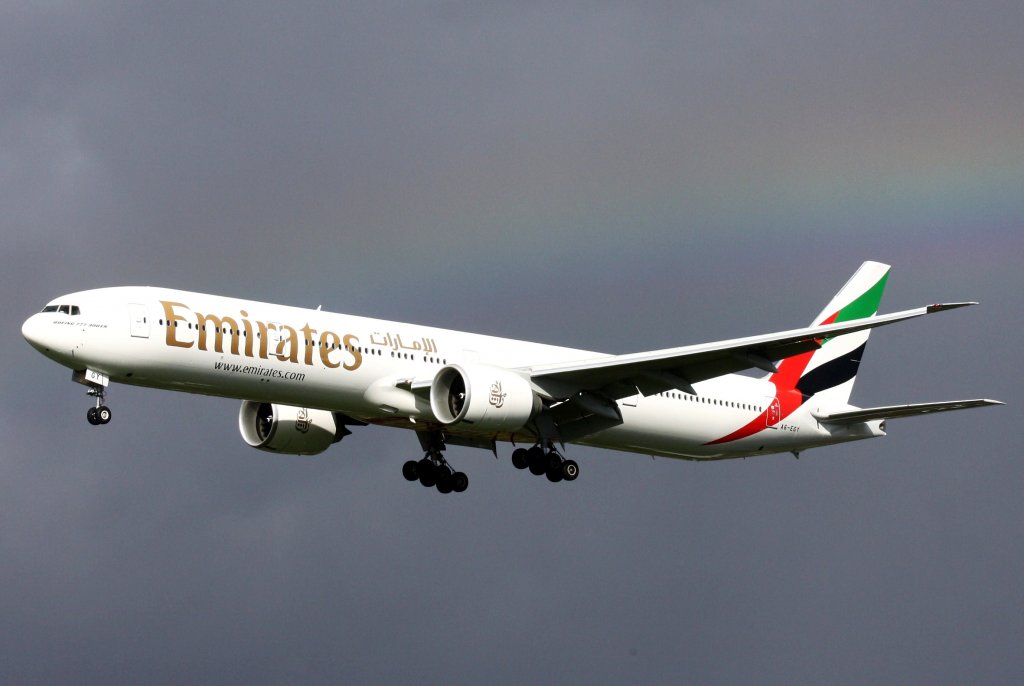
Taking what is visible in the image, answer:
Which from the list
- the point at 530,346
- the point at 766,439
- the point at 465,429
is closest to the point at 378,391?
the point at 465,429

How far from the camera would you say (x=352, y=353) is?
46.5 meters

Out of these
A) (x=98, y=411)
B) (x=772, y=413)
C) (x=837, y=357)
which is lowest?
(x=98, y=411)

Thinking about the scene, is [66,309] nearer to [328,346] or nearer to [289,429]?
[328,346]

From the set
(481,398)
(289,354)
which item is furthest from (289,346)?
(481,398)

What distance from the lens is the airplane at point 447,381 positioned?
143ft

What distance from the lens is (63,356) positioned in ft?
140

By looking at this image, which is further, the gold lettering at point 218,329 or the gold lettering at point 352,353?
the gold lettering at point 352,353

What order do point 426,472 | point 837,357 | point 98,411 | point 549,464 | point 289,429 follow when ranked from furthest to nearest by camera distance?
point 837,357 < point 426,472 < point 289,429 < point 549,464 < point 98,411

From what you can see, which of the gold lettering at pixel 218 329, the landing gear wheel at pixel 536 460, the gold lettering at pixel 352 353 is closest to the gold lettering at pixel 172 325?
the gold lettering at pixel 218 329

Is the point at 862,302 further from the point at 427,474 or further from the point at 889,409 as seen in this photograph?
the point at 427,474

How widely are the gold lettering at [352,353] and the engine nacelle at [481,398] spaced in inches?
95.6

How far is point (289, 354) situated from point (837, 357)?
25.0m

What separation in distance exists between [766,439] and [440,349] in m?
14.2

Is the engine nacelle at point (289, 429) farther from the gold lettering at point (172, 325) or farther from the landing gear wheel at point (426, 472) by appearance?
the gold lettering at point (172, 325)
